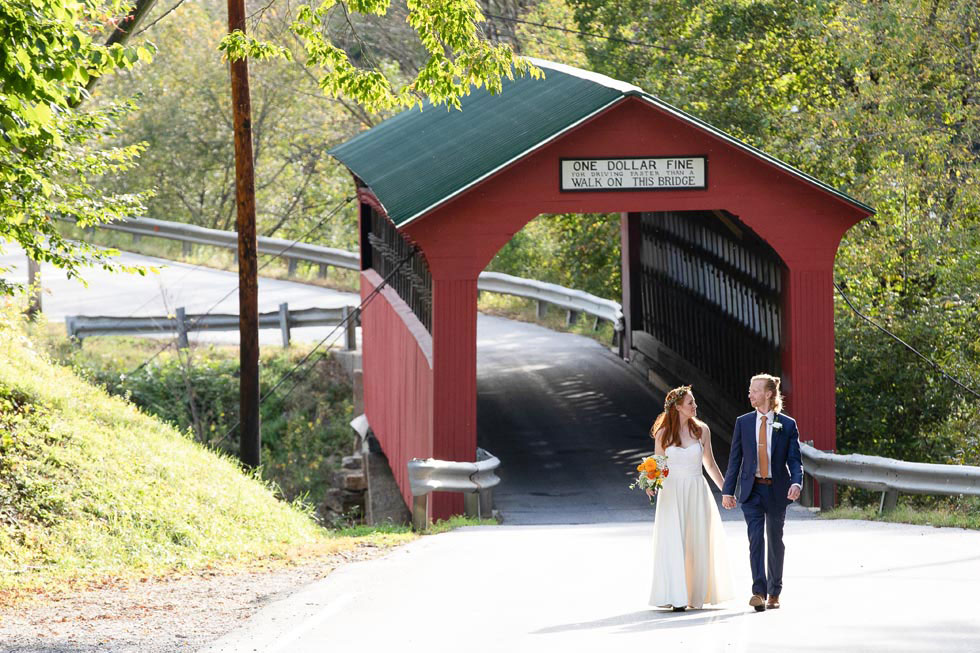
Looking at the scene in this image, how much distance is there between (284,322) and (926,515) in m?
14.0

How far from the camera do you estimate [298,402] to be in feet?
74.0

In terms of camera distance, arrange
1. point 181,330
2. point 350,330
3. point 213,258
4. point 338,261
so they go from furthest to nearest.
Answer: point 213,258, point 338,261, point 350,330, point 181,330

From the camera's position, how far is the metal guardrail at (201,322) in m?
22.3

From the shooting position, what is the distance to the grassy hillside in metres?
10.4

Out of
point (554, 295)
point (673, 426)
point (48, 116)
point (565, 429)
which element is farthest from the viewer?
point (554, 295)

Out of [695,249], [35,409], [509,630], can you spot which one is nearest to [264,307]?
[695,249]

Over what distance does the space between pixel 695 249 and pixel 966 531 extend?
25.3 ft

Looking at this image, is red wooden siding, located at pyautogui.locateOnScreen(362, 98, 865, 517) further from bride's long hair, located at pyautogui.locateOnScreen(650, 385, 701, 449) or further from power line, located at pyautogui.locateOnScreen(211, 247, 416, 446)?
bride's long hair, located at pyautogui.locateOnScreen(650, 385, 701, 449)

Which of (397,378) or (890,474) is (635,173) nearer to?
(890,474)

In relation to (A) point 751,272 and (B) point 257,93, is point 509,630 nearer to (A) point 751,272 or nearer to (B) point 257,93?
(A) point 751,272

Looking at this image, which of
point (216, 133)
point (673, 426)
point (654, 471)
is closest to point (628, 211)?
point (673, 426)

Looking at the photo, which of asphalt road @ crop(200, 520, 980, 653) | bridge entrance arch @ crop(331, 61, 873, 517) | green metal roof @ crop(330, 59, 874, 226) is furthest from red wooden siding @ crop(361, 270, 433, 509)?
asphalt road @ crop(200, 520, 980, 653)

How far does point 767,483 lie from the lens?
779 centimetres

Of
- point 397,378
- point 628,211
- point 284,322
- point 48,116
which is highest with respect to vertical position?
point 48,116
